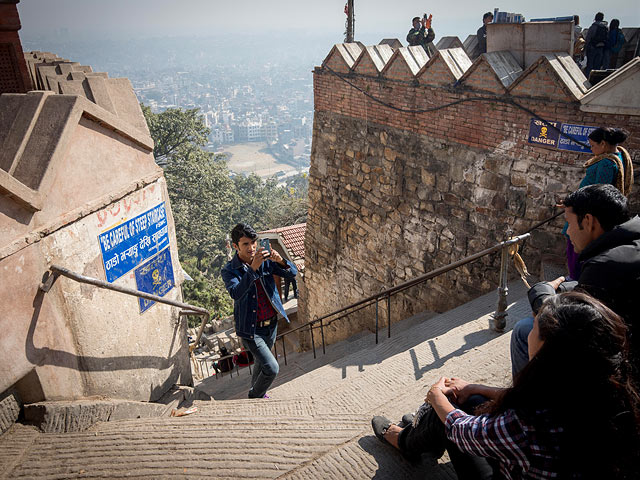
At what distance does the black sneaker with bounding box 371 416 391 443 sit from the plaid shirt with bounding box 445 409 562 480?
2.66 feet

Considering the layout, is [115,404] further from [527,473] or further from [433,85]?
[433,85]

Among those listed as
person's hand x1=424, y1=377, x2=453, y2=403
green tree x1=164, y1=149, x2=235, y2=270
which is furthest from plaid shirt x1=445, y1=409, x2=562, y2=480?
green tree x1=164, y1=149, x2=235, y2=270

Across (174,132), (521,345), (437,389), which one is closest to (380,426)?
(437,389)

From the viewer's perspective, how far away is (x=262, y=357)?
4141mm

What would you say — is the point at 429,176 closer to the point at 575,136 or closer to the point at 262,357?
the point at 575,136

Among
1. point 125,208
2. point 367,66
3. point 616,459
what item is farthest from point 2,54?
point 616,459

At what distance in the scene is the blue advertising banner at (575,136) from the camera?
4582mm

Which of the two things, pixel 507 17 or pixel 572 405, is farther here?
pixel 507 17

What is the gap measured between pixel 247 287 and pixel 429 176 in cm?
353

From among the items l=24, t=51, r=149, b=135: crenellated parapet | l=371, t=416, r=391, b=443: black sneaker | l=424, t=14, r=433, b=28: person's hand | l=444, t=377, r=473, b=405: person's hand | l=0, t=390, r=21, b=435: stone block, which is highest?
l=424, t=14, r=433, b=28: person's hand

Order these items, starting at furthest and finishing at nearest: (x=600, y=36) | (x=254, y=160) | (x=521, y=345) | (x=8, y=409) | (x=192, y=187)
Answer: (x=254, y=160), (x=192, y=187), (x=600, y=36), (x=8, y=409), (x=521, y=345)

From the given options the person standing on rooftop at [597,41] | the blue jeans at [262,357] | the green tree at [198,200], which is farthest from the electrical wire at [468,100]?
the green tree at [198,200]

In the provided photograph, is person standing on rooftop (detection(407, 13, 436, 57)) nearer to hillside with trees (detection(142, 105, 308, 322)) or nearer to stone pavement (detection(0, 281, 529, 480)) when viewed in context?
stone pavement (detection(0, 281, 529, 480))

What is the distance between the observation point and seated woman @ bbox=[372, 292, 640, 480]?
158 cm
